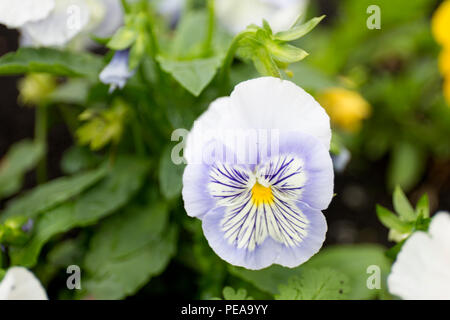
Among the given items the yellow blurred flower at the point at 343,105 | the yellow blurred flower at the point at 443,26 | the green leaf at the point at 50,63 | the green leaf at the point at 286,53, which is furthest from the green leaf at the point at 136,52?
the yellow blurred flower at the point at 443,26

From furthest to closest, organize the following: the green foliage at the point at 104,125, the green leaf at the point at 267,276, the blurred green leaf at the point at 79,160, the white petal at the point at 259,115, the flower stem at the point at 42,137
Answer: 1. the flower stem at the point at 42,137
2. the blurred green leaf at the point at 79,160
3. the green foliage at the point at 104,125
4. the green leaf at the point at 267,276
5. the white petal at the point at 259,115

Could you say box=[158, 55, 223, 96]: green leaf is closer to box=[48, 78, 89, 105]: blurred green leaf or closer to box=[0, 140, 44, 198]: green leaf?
box=[48, 78, 89, 105]: blurred green leaf

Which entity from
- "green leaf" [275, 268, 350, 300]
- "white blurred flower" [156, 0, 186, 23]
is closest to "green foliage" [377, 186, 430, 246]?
"green leaf" [275, 268, 350, 300]

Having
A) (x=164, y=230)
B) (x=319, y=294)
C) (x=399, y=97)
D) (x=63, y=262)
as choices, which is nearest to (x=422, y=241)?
(x=319, y=294)

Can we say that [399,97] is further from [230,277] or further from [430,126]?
[230,277]

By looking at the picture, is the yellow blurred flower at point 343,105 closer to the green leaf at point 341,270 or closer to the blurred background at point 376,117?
the blurred background at point 376,117

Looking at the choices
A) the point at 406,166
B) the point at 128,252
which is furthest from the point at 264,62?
the point at 406,166

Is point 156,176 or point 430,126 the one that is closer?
point 156,176
